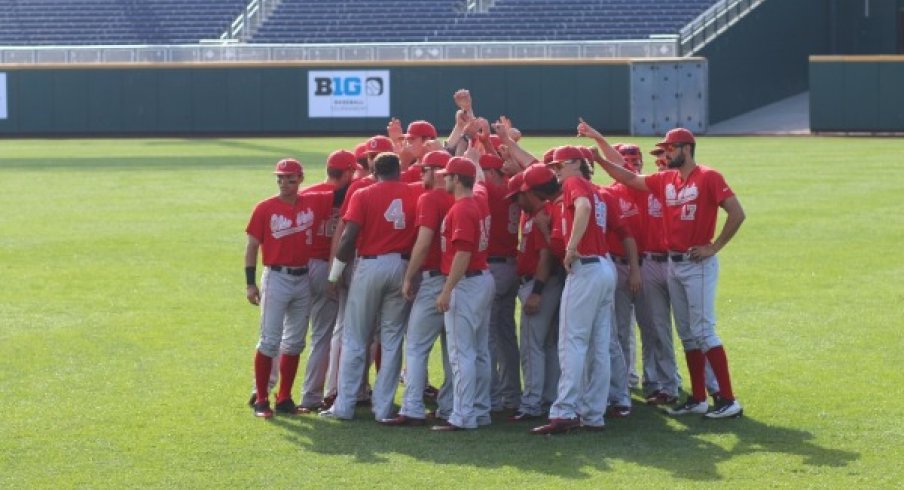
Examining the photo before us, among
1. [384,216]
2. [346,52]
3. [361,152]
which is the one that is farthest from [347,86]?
[384,216]

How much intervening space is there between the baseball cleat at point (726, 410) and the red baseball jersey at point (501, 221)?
1.77m

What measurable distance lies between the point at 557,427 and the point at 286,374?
2.04 metres

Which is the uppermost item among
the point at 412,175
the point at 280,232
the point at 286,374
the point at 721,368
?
the point at 412,175

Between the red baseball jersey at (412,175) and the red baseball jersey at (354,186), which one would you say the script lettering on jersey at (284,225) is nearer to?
the red baseball jersey at (354,186)

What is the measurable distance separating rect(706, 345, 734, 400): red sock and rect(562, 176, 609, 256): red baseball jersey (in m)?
1.07

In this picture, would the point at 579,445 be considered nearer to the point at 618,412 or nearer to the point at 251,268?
the point at 618,412

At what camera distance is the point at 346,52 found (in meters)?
42.6

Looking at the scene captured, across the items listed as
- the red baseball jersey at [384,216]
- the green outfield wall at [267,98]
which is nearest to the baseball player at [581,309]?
the red baseball jersey at [384,216]

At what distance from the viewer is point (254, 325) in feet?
44.4

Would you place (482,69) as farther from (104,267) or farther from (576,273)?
(576,273)

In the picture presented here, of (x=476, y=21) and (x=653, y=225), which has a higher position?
(x=476, y=21)

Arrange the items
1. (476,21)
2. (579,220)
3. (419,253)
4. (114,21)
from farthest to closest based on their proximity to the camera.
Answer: (114,21) → (476,21) → (419,253) → (579,220)

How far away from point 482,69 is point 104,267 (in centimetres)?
2594

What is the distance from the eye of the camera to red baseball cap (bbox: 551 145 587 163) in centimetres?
970
